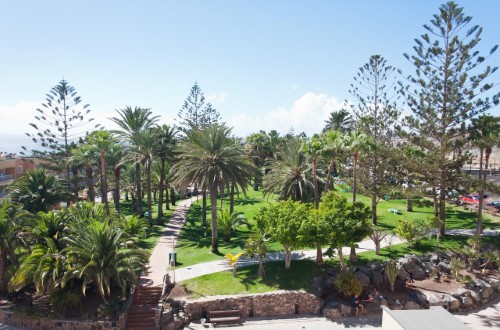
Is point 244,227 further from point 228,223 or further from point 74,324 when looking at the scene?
point 74,324

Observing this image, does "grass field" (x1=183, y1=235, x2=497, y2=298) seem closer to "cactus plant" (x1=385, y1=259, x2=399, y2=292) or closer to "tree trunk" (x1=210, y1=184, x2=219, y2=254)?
"cactus plant" (x1=385, y1=259, x2=399, y2=292)

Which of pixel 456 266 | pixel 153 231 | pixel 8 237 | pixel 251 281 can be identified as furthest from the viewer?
pixel 153 231

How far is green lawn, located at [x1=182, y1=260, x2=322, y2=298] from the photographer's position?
18719 millimetres

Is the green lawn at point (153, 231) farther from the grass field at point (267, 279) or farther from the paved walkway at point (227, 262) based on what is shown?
the grass field at point (267, 279)

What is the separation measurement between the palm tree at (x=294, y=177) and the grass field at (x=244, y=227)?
1359 mm

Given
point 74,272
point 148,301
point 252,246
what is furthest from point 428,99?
point 74,272

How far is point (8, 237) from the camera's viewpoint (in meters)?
18.2

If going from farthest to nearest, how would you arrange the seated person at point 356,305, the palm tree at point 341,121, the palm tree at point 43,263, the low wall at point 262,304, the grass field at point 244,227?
1. the palm tree at point 341,121
2. the grass field at point 244,227
3. the seated person at point 356,305
4. the low wall at point 262,304
5. the palm tree at point 43,263

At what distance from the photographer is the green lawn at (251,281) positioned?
18719 millimetres

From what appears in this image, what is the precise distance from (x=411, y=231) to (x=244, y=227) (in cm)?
1223

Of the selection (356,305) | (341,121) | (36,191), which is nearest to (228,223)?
(356,305)

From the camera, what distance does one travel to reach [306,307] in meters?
18.7

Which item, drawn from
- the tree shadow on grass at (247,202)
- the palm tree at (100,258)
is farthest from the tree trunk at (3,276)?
the tree shadow on grass at (247,202)

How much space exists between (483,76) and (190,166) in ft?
69.8
